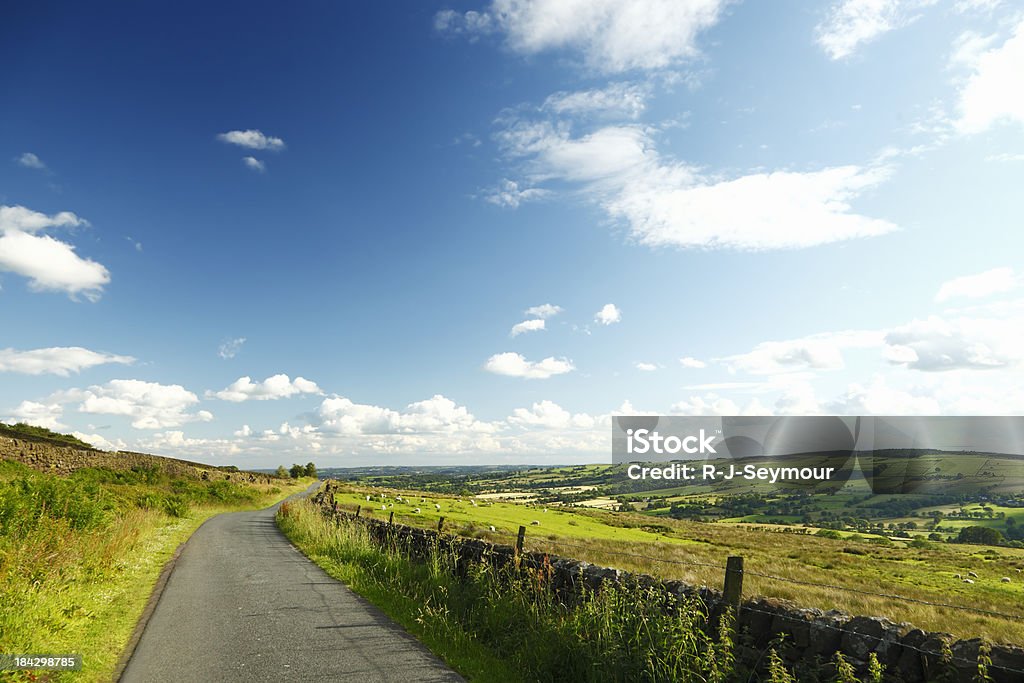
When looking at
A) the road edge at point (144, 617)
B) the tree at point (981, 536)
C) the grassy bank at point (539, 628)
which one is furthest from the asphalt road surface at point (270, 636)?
the tree at point (981, 536)

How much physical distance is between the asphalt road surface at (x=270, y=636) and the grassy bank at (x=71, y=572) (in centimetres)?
57

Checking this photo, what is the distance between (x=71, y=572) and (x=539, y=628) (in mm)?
10653

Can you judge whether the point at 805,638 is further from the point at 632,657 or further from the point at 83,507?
the point at 83,507

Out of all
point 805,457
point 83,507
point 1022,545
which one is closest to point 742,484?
point 805,457

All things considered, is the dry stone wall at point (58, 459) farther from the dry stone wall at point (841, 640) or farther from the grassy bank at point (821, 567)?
the dry stone wall at point (841, 640)

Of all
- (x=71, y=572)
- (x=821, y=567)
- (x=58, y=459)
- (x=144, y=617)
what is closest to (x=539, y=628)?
(x=144, y=617)

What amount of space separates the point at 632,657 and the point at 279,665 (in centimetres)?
478

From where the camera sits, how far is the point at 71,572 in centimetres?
1201

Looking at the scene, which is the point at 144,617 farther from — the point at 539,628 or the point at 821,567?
the point at 821,567

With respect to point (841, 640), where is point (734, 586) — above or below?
above

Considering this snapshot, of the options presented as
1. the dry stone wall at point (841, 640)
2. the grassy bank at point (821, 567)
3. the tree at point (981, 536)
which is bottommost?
the tree at point (981, 536)

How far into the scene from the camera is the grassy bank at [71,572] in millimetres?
8039

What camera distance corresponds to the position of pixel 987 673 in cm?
476

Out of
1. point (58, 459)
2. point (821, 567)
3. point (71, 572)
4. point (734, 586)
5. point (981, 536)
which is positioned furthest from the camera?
point (981, 536)
